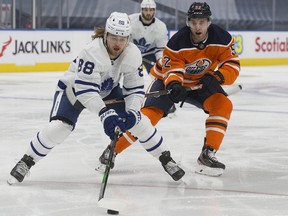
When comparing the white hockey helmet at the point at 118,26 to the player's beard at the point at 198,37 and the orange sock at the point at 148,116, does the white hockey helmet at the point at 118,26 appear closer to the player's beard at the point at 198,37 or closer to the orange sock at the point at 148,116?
the player's beard at the point at 198,37

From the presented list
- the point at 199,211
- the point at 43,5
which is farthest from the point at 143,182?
the point at 43,5

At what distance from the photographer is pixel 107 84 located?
3580 millimetres

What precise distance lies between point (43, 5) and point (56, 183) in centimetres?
914

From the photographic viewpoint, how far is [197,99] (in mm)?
4043

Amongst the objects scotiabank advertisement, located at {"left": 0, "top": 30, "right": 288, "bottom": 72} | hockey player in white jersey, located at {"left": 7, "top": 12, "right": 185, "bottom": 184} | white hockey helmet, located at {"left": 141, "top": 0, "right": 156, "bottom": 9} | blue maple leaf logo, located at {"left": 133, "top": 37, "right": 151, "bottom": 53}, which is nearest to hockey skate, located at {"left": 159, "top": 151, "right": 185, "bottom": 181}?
hockey player in white jersey, located at {"left": 7, "top": 12, "right": 185, "bottom": 184}

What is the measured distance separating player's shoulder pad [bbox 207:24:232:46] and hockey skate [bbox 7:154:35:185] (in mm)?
1075

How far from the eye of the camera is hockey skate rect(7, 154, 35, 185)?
357 cm

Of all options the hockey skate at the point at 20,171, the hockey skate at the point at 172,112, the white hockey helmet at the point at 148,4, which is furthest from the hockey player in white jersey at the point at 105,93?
the white hockey helmet at the point at 148,4

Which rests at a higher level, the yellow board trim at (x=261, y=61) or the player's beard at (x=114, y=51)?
the player's beard at (x=114, y=51)

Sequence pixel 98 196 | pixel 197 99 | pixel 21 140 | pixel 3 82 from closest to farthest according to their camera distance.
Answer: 1. pixel 98 196
2. pixel 197 99
3. pixel 21 140
4. pixel 3 82

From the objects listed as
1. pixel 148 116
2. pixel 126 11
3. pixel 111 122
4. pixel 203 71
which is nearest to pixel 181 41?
pixel 203 71

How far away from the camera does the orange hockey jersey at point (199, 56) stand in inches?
152

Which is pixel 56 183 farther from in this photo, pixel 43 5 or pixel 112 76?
pixel 43 5

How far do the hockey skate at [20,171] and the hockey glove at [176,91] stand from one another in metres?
0.75
